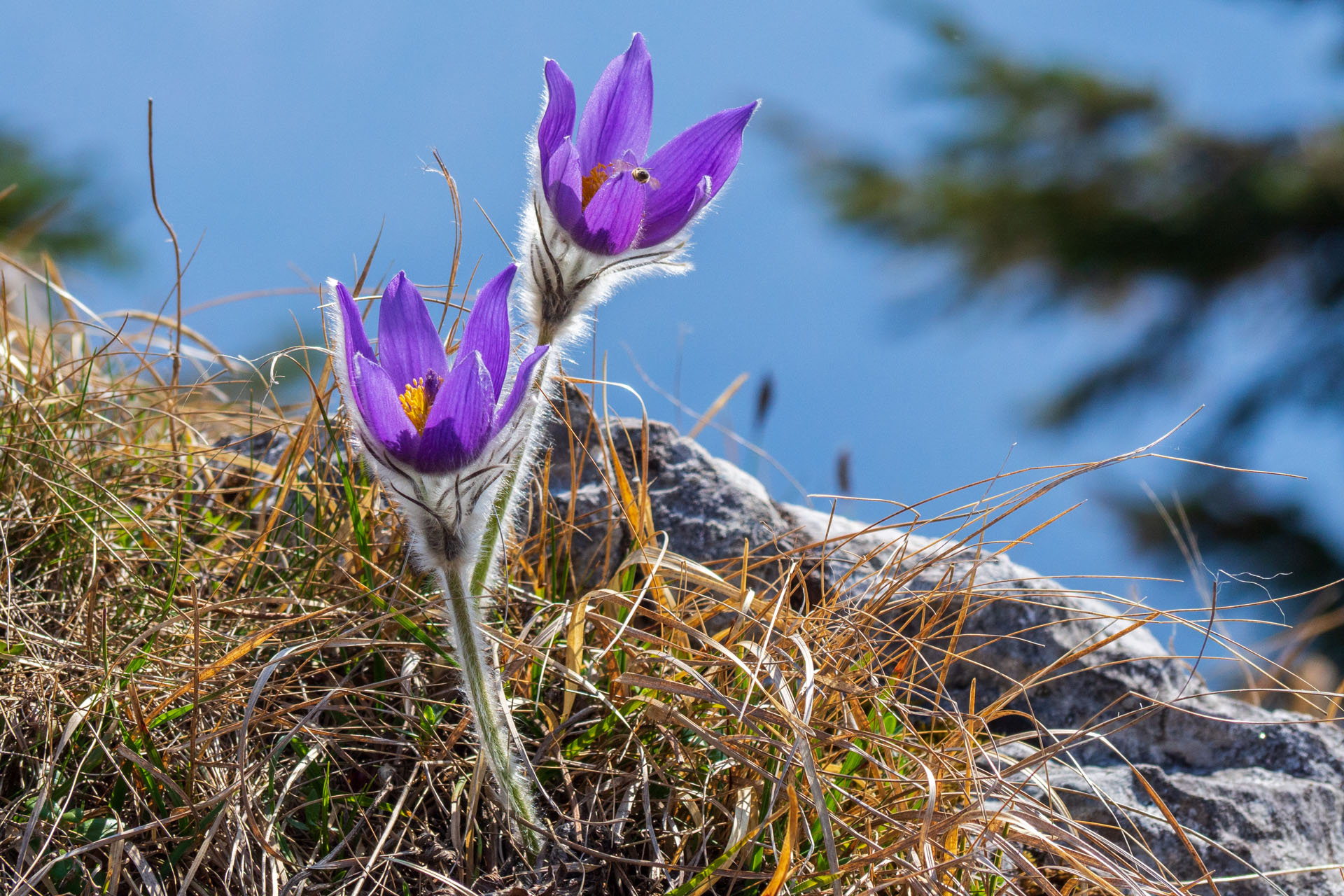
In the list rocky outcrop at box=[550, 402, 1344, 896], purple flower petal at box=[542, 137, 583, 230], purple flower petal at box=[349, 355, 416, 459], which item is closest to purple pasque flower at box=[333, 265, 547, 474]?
purple flower petal at box=[349, 355, 416, 459]

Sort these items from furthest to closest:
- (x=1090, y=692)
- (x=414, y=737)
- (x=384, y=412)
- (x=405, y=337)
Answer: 1. (x=1090, y=692)
2. (x=414, y=737)
3. (x=405, y=337)
4. (x=384, y=412)

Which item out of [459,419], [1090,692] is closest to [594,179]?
[459,419]

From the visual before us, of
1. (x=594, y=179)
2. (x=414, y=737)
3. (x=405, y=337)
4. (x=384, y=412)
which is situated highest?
(x=594, y=179)

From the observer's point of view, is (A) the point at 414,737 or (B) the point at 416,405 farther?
(A) the point at 414,737

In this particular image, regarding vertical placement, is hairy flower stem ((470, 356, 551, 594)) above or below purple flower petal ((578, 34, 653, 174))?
below

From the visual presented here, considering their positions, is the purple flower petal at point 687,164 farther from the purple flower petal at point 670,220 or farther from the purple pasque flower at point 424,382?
the purple pasque flower at point 424,382

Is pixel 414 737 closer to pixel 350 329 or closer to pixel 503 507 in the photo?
pixel 503 507

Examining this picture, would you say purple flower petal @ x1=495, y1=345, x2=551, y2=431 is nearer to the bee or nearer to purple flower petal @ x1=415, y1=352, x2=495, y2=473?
purple flower petal @ x1=415, y1=352, x2=495, y2=473
